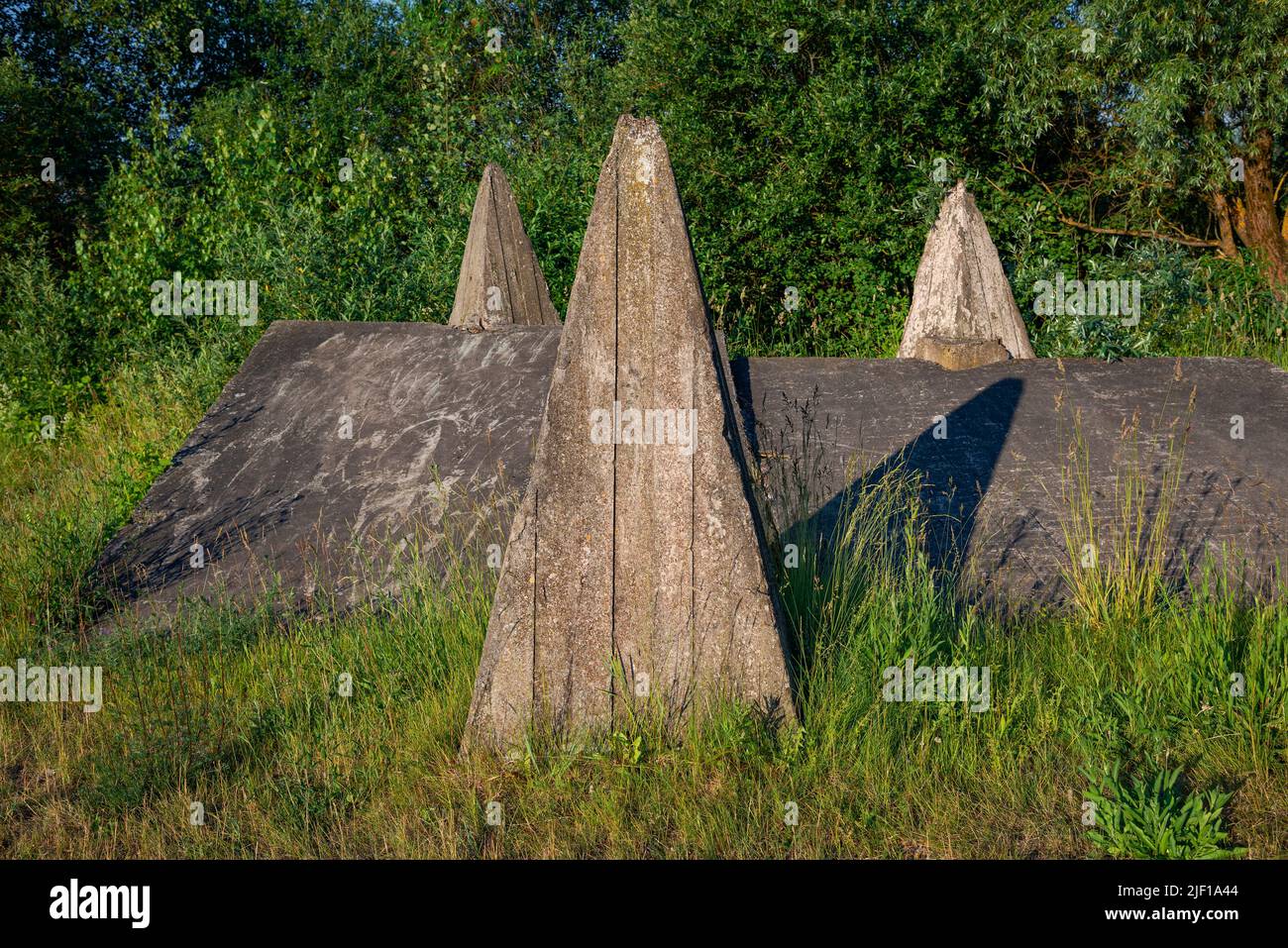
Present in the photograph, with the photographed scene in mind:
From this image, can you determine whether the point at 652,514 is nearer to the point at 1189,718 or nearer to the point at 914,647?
the point at 914,647

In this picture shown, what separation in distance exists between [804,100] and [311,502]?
8225 millimetres

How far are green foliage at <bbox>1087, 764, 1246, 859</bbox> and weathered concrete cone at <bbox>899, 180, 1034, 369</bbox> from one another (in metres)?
4.67

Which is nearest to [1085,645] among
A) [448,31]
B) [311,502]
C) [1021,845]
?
[1021,845]

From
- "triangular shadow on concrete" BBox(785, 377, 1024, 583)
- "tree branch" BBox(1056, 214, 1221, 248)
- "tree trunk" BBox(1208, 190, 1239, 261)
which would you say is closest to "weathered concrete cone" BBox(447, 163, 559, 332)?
"triangular shadow on concrete" BBox(785, 377, 1024, 583)

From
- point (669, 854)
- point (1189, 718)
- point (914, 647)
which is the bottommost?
point (669, 854)

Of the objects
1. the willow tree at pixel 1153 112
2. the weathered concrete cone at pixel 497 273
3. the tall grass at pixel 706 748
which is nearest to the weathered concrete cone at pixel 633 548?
the tall grass at pixel 706 748

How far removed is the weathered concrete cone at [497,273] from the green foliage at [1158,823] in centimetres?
607

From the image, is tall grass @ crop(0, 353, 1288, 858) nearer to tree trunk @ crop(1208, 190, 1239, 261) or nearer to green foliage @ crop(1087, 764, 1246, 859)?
green foliage @ crop(1087, 764, 1246, 859)

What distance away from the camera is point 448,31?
62.6ft

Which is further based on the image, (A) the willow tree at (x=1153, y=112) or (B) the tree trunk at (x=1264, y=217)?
(B) the tree trunk at (x=1264, y=217)

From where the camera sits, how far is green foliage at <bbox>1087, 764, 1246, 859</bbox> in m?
2.96

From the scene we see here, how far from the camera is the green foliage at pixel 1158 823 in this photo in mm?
2955

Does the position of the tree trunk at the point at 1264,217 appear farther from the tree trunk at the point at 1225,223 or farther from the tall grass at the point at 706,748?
the tall grass at the point at 706,748

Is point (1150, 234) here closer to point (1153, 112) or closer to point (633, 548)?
point (1153, 112)
